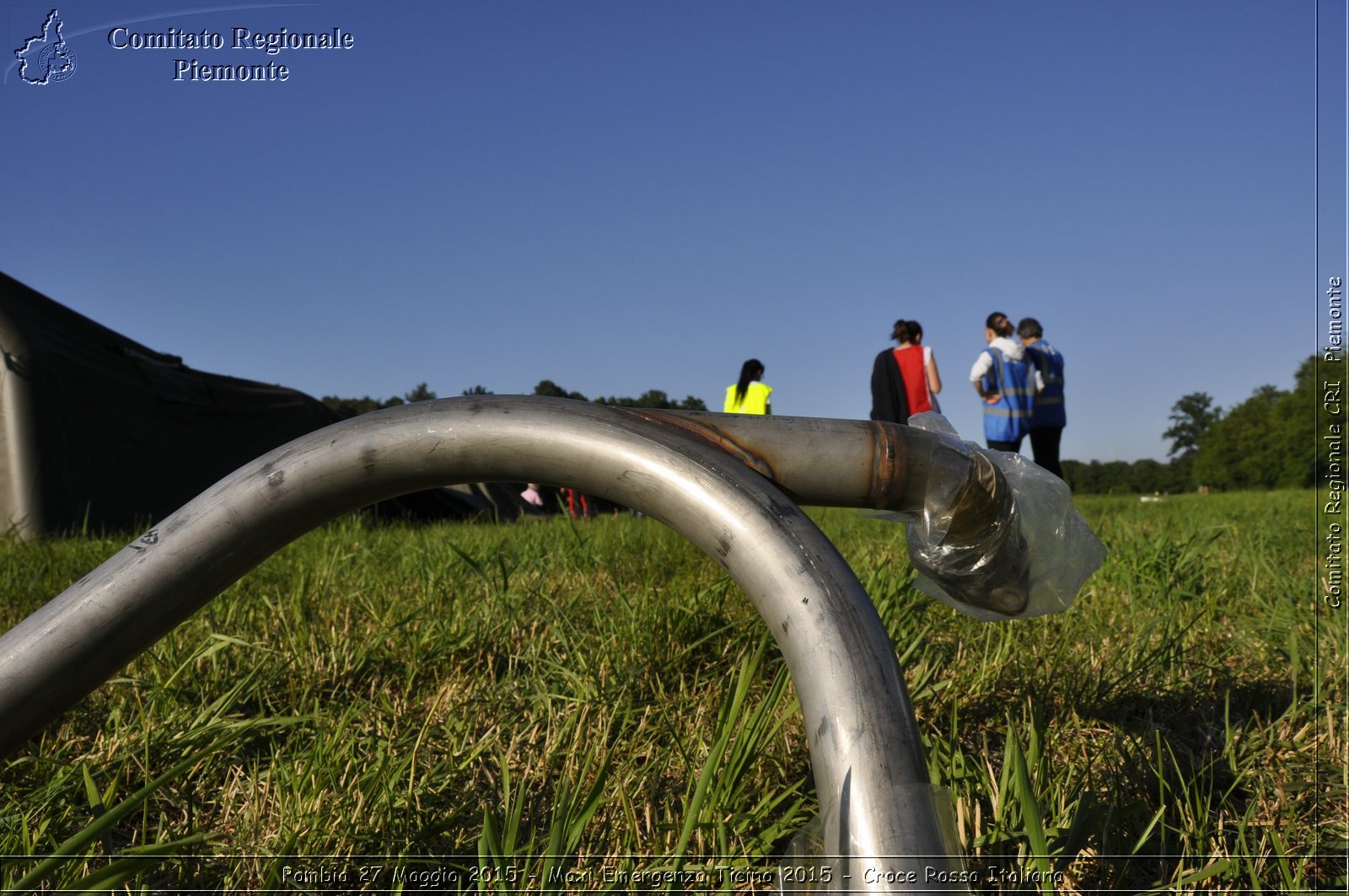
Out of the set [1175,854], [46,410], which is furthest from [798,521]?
[46,410]

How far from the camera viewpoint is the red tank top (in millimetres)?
7750

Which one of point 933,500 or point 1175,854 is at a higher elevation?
point 933,500

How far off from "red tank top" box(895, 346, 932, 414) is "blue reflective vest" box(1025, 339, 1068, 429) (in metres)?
0.90

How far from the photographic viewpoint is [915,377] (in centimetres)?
776

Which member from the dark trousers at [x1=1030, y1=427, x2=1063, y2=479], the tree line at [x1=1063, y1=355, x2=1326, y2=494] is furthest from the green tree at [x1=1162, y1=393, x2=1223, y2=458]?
the dark trousers at [x1=1030, y1=427, x2=1063, y2=479]

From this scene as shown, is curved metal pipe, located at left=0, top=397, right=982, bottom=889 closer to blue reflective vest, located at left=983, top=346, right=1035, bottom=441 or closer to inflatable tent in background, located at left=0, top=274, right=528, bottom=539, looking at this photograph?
inflatable tent in background, located at left=0, top=274, right=528, bottom=539

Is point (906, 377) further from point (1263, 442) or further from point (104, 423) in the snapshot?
point (1263, 442)

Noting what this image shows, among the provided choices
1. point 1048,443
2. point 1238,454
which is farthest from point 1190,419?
point 1048,443

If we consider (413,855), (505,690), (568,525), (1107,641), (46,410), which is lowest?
(413,855)

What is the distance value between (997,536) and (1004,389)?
22.9ft

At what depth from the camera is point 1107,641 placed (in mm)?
1981

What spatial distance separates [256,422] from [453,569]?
5.33 meters

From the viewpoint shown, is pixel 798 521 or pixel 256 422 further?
pixel 256 422

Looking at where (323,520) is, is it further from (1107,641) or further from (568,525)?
(568,525)
